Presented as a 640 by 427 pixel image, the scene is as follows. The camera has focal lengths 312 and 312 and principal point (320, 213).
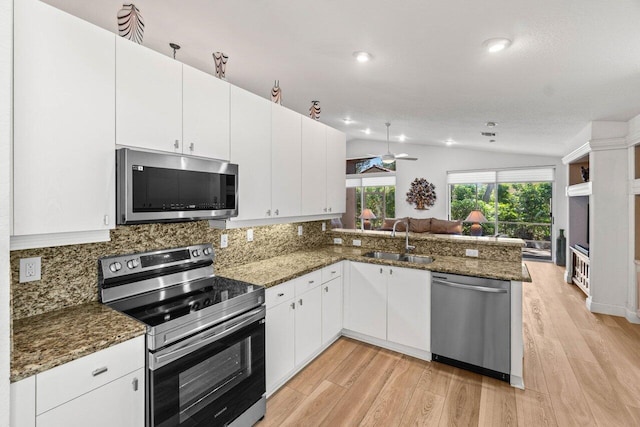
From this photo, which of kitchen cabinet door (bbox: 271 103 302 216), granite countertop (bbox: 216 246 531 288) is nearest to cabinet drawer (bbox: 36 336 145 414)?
granite countertop (bbox: 216 246 531 288)

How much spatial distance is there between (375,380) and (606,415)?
158cm

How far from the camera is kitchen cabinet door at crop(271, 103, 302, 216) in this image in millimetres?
2701

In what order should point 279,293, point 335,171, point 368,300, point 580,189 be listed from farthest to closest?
point 580,189 < point 335,171 < point 368,300 < point 279,293

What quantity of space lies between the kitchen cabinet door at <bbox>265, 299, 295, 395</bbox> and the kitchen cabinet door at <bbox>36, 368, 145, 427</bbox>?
94 centimetres

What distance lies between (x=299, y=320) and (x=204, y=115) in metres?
1.75

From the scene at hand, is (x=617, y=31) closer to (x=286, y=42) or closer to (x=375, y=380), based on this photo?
(x=286, y=42)

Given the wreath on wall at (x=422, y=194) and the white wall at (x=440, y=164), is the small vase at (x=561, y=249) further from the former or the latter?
the wreath on wall at (x=422, y=194)

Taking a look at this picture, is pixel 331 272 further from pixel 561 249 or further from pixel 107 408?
pixel 561 249

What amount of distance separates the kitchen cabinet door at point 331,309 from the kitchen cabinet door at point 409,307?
1.65ft

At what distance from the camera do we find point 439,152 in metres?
8.21

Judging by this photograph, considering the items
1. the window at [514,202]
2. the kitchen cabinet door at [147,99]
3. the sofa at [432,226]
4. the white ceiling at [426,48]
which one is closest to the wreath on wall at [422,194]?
the window at [514,202]

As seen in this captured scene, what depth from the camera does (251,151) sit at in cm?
247

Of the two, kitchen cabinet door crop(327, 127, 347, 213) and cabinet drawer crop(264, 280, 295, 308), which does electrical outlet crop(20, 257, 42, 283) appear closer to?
cabinet drawer crop(264, 280, 295, 308)

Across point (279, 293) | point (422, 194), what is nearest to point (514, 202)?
point (422, 194)
